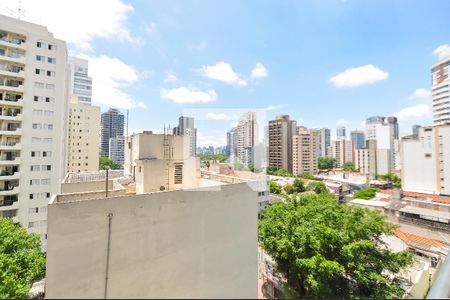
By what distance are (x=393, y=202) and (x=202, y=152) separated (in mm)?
13123

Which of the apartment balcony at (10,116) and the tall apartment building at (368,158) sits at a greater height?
the apartment balcony at (10,116)

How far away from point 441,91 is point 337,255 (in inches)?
1211

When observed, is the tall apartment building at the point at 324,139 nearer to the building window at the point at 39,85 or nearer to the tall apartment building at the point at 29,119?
the tall apartment building at the point at 29,119

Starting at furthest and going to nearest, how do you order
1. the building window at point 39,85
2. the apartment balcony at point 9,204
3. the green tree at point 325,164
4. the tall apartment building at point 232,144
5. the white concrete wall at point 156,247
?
the green tree at point 325,164, the building window at point 39,85, the apartment balcony at point 9,204, the tall apartment building at point 232,144, the white concrete wall at point 156,247

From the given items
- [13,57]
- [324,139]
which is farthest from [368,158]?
[13,57]

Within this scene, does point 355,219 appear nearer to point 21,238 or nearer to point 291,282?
point 291,282

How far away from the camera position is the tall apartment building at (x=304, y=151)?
29903 mm

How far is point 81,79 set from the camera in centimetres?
2678

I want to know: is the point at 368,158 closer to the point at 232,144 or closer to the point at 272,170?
the point at 272,170

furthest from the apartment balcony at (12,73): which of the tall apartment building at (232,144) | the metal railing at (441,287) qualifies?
the metal railing at (441,287)

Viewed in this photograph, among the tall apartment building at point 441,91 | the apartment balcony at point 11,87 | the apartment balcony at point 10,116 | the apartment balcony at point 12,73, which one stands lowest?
the apartment balcony at point 10,116

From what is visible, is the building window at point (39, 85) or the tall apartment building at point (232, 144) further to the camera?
the building window at point (39, 85)

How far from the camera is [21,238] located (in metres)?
5.06

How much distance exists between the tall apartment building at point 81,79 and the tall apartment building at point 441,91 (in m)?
40.5
